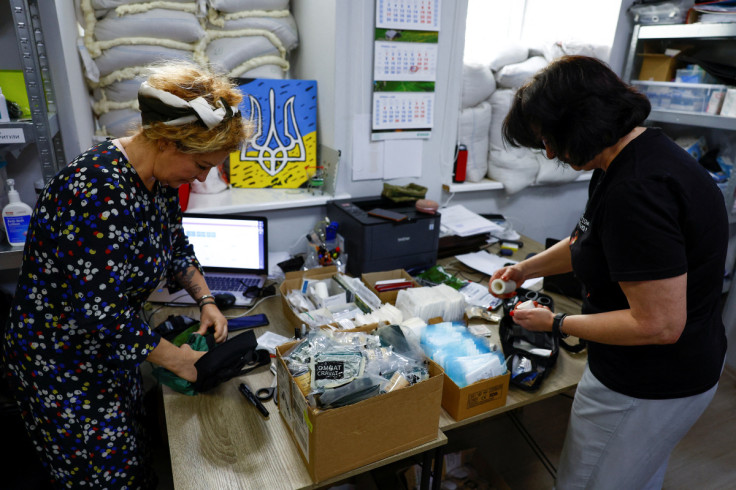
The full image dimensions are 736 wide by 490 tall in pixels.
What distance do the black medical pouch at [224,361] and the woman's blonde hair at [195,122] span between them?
0.52 meters

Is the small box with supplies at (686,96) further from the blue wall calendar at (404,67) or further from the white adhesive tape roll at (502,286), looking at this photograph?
the white adhesive tape roll at (502,286)

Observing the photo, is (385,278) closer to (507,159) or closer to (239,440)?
(239,440)

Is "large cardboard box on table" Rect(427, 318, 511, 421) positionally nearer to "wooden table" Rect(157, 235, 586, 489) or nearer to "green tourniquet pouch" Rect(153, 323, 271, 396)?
"wooden table" Rect(157, 235, 586, 489)

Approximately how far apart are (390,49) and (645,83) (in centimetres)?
169

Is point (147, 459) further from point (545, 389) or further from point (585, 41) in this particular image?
point (585, 41)

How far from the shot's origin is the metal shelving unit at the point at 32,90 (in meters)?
1.42

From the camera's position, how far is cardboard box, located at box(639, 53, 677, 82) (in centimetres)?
271

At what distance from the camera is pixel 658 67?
2748mm

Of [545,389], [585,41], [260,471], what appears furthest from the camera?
[585,41]

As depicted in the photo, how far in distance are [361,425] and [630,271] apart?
626mm

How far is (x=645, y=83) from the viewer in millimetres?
2771

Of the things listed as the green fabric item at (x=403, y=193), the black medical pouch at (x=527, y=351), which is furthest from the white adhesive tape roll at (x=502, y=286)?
the green fabric item at (x=403, y=193)

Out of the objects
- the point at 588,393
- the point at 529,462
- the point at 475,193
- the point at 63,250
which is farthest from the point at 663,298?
the point at 475,193

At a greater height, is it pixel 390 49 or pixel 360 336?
pixel 390 49
